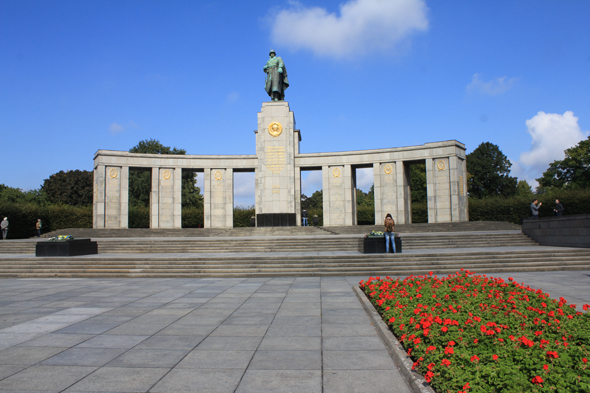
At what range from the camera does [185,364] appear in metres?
4.85

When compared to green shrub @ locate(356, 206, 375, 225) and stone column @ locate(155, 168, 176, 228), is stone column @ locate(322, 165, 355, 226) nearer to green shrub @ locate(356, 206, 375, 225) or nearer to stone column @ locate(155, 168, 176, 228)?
green shrub @ locate(356, 206, 375, 225)

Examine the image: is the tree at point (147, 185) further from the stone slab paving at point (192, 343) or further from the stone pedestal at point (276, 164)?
the stone slab paving at point (192, 343)

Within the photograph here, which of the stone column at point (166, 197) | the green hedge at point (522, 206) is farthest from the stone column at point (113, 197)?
the green hedge at point (522, 206)

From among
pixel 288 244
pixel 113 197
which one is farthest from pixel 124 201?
pixel 288 244

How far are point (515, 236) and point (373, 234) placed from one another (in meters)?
10.4

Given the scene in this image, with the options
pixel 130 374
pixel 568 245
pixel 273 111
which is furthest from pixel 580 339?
pixel 273 111

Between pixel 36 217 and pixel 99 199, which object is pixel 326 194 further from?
pixel 36 217

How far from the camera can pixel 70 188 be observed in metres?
59.8

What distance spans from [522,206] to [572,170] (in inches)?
846

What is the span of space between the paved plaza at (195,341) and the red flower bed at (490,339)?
1.70 feet

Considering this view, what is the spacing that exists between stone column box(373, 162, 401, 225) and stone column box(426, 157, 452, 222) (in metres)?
3.24

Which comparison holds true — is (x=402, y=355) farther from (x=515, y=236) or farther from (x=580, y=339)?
(x=515, y=236)

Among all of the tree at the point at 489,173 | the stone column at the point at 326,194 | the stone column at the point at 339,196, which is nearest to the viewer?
the stone column at the point at 339,196

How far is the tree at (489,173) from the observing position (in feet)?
204
